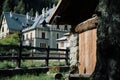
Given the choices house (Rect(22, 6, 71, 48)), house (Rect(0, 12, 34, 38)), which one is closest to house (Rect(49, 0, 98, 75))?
house (Rect(22, 6, 71, 48))

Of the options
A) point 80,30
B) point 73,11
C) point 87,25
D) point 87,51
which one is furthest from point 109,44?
point 73,11

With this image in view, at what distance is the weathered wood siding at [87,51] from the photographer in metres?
9.51

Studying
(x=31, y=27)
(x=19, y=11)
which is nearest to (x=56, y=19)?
(x=31, y=27)

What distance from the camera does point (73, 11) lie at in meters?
11.0

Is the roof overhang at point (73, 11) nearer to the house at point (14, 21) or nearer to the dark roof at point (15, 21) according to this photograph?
the house at point (14, 21)

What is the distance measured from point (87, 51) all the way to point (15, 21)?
70.0 m

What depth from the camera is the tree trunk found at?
4711 mm

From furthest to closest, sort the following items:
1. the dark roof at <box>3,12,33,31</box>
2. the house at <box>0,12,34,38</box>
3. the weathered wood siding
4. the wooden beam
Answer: the dark roof at <box>3,12,33,31</box>, the house at <box>0,12,34,38</box>, the weathered wood siding, the wooden beam

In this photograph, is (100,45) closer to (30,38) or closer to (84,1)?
(84,1)

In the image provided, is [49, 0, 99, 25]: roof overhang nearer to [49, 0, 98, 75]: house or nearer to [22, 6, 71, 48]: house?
[49, 0, 98, 75]: house

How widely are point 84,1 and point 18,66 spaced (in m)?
6.47

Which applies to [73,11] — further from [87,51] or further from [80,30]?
[87,51]

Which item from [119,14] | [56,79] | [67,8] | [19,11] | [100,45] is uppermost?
[19,11]

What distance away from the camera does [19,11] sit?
11112cm
